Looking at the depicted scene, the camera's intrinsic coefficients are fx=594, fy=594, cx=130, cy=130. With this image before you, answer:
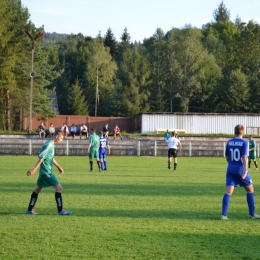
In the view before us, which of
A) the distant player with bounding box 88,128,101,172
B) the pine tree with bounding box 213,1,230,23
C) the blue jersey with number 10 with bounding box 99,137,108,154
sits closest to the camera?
the distant player with bounding box 88,128,101,172

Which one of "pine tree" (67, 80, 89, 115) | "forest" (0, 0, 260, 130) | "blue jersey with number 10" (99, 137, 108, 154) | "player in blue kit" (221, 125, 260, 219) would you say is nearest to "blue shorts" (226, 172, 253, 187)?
"player in blue kit" (221, 125, 260, 219)

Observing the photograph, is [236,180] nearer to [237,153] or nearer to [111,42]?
[237,153]

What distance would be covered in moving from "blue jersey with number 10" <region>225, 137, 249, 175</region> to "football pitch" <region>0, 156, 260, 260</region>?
1.01m

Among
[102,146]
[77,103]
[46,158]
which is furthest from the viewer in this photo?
[77,103]

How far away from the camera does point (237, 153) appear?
11.8 m

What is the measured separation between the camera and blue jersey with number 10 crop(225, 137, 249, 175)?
11703 mm

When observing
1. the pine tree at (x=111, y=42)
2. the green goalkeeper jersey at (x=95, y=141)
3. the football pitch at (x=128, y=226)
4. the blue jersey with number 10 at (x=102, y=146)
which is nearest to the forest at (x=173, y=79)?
the pine tree at (x=111, y=42)

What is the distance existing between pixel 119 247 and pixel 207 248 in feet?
4.28

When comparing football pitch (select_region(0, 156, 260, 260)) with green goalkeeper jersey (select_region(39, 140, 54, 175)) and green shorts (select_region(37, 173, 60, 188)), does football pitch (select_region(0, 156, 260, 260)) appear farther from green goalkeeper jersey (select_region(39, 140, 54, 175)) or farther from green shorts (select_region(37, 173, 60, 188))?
green goalkeeper jersey (select_region(39, 140, 54, 175))

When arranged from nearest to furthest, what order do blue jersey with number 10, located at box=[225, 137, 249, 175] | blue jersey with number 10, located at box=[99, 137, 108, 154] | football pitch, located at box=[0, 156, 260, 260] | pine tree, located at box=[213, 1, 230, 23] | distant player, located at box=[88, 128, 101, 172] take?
football pitch, located at box=[0, 156, 260, 260] → blue jersey with number 10, located at box=[225, 137, 249, 175] → distant player, located at box=[88, 128, 101, 172] → blue jersey with number 10, located at box=[99, 137, 108, 154] → pine tree, located at box=[213, 1, 230, 23]

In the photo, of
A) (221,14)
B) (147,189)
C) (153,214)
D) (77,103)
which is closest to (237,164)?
(153,214)

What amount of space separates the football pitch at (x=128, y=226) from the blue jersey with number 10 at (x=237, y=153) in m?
1.01

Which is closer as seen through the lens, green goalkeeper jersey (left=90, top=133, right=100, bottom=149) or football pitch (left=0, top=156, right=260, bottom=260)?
football pitch (left=0, top=156, right=260, bottom=260)

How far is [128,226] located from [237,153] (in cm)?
271
